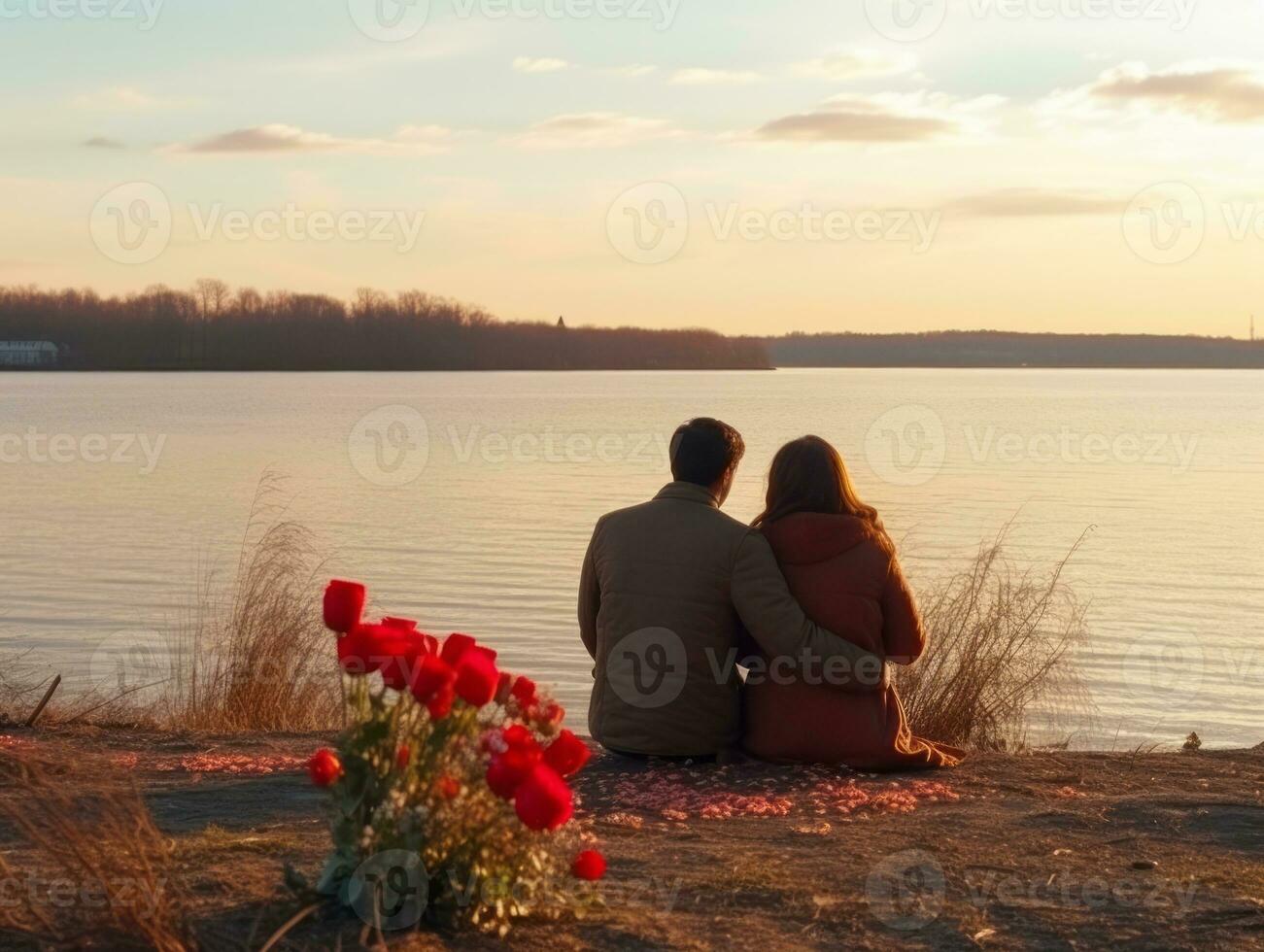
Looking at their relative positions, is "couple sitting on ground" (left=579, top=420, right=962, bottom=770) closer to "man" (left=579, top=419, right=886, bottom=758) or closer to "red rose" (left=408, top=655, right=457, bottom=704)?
"man" (left=579, top=419, right=886, bottom=758)

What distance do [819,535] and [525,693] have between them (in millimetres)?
2633

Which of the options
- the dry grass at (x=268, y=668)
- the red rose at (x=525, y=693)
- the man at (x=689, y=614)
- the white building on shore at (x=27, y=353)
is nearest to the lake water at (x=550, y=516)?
the dry grass at (x=268, y=668)

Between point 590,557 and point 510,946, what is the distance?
121 inches

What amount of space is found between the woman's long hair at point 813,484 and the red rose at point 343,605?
3.07 metres

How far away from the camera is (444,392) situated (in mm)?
101438

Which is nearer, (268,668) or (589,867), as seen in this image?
(589,867)

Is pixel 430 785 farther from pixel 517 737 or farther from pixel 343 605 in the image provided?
pixel 343 605

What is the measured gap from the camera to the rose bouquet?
12.0 ft

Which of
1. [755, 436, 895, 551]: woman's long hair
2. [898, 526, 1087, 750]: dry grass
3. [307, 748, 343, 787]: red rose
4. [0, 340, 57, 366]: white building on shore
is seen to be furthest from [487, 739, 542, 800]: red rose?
[0, 340, 57, 366]: white building on shore

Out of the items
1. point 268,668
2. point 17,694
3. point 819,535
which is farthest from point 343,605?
point 268,668

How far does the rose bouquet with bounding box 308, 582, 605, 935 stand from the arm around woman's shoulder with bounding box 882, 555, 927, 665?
2.90 meters

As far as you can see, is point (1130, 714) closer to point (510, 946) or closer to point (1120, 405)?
point (510, 946)

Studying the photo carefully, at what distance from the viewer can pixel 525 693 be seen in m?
4.14

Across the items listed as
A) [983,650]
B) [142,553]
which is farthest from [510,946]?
[142,553]
